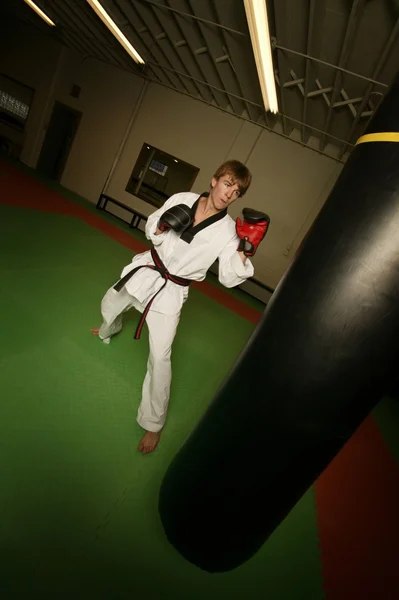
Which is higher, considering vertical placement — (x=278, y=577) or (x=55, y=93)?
(x=55, y=93)

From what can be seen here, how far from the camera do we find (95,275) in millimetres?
4359

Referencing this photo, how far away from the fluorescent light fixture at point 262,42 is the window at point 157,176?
3566 mm

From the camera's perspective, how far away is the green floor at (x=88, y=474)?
1.41 metres

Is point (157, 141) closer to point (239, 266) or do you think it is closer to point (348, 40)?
point (348, 40)

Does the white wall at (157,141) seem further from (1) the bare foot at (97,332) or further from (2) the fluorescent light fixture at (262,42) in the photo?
(1) the bare foot at (97,332)

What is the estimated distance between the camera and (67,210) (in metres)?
7.28

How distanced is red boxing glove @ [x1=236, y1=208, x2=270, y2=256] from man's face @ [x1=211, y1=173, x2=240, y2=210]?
13cm

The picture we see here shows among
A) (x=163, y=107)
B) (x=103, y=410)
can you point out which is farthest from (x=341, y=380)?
(x=163, y=107)

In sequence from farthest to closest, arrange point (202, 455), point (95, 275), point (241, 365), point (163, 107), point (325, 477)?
point (163, 107)
point (95, 275)
point (325, 477)
point (202, 455)
point (241, 365)

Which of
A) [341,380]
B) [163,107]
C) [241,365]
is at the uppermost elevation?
[163,107]

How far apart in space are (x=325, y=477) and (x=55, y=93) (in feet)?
43.1

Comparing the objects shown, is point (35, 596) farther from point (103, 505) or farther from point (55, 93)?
point (55, 93)

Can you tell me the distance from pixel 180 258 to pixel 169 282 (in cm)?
20

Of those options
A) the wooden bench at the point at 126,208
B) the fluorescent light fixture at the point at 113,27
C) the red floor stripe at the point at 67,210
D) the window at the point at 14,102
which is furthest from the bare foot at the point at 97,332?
the window at the point at 14,102
